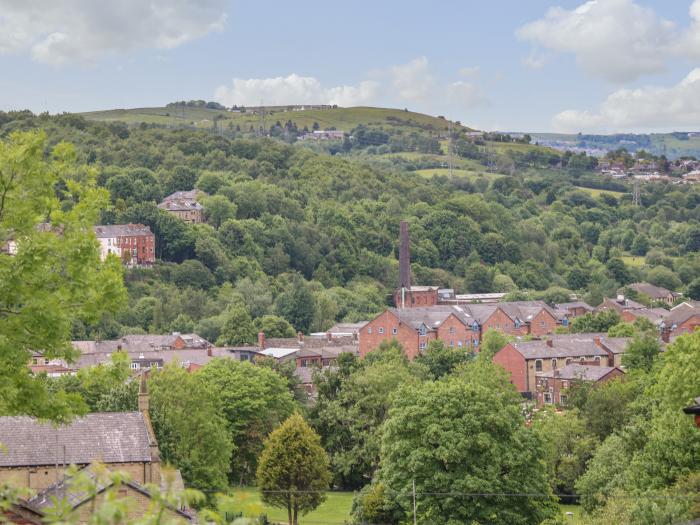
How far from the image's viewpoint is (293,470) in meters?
54.8

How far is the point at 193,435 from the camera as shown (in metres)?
51.3

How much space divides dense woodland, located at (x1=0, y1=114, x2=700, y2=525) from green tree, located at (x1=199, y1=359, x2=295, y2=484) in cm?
13

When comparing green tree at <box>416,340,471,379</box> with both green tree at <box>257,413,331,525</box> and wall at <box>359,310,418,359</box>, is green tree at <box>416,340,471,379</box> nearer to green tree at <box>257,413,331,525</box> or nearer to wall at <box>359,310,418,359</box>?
wall at <box>359,310,418,359</box>

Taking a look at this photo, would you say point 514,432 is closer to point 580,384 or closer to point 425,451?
point 425,451

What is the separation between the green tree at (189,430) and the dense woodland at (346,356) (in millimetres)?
109

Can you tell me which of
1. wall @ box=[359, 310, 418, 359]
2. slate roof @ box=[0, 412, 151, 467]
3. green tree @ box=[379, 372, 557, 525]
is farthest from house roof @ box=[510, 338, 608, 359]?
slate roof @ box=[0, 412, 151, 467]

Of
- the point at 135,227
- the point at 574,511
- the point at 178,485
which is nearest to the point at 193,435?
the point at 178,485

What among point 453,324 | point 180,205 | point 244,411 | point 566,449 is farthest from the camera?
point 180,205

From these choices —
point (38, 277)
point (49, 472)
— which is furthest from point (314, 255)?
point (38, 277)

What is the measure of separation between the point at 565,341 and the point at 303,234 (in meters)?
77.2

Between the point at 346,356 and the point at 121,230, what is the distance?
70.9m

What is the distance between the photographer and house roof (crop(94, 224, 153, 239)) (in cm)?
13825

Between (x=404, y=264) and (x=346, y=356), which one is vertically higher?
(x=346, y=356)

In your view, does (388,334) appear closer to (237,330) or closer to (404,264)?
(237,330)
